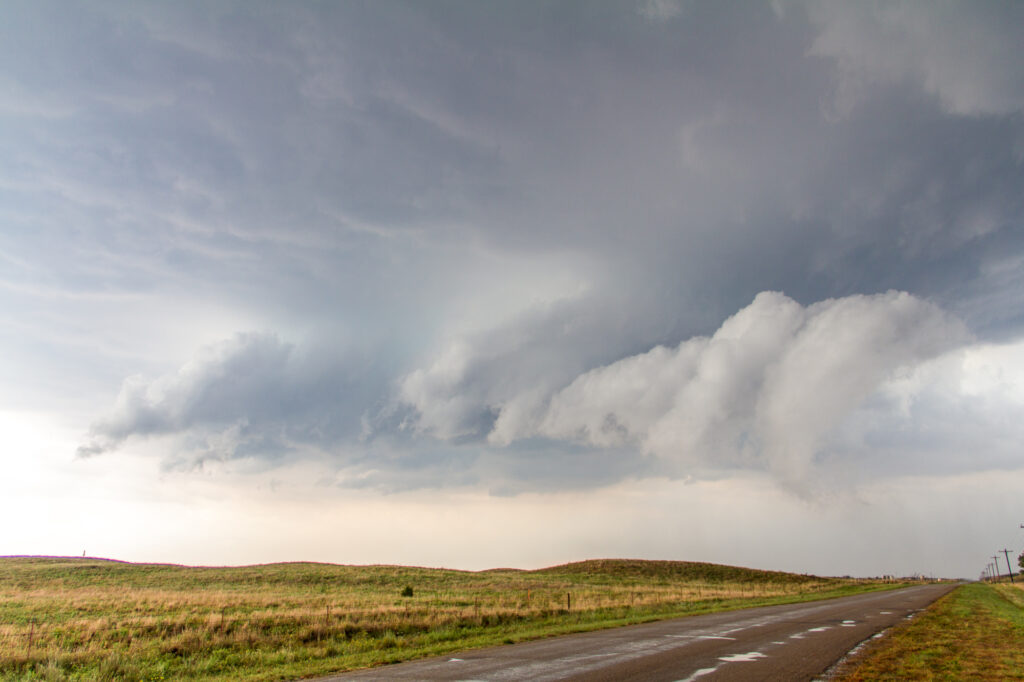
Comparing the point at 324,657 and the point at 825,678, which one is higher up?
the point at 825,678

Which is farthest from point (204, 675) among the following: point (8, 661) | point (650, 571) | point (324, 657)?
point (650, 571)

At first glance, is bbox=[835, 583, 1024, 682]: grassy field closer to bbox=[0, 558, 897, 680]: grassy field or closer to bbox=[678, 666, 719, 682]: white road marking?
bbox=[678, 666, 719, 682]: white road marking

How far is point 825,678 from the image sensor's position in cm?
1125

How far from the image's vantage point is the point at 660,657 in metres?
14.1

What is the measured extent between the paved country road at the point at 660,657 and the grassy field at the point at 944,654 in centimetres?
77

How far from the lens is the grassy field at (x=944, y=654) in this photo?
12.0 metres

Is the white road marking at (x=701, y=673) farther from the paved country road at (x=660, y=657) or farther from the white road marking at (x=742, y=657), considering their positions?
the white road marking at (x=742, y=657)

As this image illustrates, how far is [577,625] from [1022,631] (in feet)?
55.7

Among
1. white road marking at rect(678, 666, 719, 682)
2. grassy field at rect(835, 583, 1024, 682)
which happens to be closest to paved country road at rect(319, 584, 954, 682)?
white road marking at rect(678, 666, 719, 682)

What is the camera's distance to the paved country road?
11.9m

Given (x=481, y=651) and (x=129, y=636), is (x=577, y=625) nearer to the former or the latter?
(x=481, y=651)

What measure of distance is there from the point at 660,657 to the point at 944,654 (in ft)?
25.9

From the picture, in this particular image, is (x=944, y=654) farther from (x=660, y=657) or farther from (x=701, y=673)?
(x=701, y=673)

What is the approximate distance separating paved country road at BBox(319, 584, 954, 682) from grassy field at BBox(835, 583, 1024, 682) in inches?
30.5
